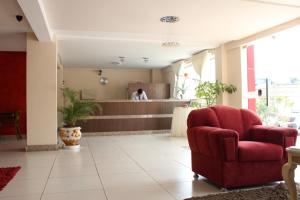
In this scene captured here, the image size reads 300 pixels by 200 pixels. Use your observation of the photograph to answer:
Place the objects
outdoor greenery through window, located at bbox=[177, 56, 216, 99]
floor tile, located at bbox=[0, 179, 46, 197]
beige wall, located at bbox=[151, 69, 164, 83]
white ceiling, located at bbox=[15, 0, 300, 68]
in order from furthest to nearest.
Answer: beige wall, located at bbox=[151, 69, 164, 83] → outdoor greenery through window, located at bbox=[177, 56, 216, 99] → white ceiling, located at bbox=[15, 0, 300, 68] → floor tile, located at bbox=[0, 179, 46, 197]

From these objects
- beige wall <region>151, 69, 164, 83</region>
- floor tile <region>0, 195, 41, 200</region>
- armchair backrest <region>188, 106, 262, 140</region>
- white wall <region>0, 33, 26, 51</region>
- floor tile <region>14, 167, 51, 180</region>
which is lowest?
floor tile <region>0, 195, 41, 200</region>

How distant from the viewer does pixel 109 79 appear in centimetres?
1315

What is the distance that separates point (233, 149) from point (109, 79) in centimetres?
1042

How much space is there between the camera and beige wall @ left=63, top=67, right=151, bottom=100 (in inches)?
502

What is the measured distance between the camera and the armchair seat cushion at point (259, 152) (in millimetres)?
3258

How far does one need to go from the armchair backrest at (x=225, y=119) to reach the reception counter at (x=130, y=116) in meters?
5.48

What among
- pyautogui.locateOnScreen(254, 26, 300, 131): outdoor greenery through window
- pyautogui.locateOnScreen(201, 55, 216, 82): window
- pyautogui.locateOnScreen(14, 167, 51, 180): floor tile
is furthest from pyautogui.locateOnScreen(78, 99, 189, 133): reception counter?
pyautogui.locateOnScreen(14, 167, 51, 180): floor tile

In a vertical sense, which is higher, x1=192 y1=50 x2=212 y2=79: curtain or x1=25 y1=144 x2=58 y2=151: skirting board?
x1=192 y1=50 x2=212 y2=79: curtain

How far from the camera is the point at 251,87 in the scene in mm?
7309

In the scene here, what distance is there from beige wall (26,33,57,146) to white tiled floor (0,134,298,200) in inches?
18.7

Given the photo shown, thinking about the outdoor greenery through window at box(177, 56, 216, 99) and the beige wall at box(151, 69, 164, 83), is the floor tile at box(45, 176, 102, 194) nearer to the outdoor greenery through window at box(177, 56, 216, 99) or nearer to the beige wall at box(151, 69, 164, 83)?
the outdoor greenery through window at box(177, 56, 216, 99)

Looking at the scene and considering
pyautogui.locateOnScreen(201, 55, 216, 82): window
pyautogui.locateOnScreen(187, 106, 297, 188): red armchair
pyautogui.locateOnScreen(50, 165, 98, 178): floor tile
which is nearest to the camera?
pyautogui.locateOnScreen(187, 106, 297, 188): red armchair

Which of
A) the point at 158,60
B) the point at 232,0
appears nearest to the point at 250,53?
the point at 232,0

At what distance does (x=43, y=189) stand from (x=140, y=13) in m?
3.24
